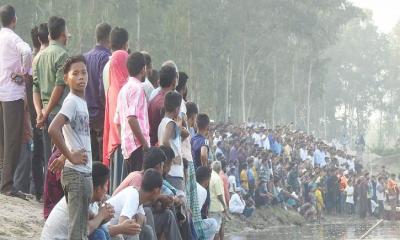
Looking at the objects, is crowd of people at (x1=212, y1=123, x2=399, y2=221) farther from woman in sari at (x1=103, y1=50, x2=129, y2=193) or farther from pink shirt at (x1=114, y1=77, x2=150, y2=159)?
pink shirt at (x1=114, y1=77, x2=150, y2=159)

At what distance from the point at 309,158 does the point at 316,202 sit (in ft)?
16.9

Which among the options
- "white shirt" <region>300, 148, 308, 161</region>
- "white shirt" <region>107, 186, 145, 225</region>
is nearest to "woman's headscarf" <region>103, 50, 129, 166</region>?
"white shirt" <region>107, 186, 145, 225</region>

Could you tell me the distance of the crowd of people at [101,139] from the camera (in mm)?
7051

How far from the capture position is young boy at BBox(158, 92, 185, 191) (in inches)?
356

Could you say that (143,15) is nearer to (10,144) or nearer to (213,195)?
(213,195)

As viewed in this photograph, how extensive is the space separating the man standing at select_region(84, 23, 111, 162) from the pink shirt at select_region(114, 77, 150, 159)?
0.67 metres

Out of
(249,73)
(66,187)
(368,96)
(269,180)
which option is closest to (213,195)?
(66,187)

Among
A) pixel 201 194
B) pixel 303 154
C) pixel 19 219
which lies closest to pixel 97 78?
pixel 19 219

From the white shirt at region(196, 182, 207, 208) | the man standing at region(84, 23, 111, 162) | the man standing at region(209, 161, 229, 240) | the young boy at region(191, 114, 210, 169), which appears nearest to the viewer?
the man standing at region(84, 23, 111, 162)

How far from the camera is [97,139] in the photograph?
973cm

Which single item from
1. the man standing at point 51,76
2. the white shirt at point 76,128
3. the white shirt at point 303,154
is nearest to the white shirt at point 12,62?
the man standing at point 51,76

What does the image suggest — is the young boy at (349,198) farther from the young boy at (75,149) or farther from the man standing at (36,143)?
the young boy at (75,149)

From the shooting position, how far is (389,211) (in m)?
34.1

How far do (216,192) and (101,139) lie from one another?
15.2 feet
